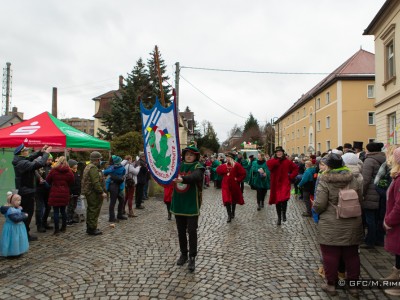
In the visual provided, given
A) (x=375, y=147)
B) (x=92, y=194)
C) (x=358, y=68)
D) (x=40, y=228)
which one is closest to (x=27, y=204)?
(x=40, y=228)

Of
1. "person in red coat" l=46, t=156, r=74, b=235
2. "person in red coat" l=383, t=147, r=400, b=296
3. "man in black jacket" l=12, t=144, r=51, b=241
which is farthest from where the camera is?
"person in red coat" l=46, t=156, r=74, b=235

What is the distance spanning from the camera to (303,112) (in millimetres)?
49406

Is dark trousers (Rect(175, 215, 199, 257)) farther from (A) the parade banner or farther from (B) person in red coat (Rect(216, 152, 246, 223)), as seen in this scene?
(B) person in red coat (Rect(216, 152, 246, 223))

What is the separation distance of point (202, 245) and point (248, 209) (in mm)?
4765

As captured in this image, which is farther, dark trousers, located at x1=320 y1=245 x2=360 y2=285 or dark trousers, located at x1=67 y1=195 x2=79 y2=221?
dark trousers, located at x1=67 y1=195 x2=79 y2=221

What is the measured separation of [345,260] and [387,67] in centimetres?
1576

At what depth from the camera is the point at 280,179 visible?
8.46 metres

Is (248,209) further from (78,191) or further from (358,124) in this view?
(358,124)

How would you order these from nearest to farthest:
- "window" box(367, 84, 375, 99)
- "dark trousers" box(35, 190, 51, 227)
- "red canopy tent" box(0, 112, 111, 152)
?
"dark trousers" box(35, 190, 51, 227) → "red canopy tent" box(0, 112, 111, 152) → "window" box(367, 84, 375, 99)

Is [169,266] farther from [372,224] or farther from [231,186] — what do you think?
[231,186]

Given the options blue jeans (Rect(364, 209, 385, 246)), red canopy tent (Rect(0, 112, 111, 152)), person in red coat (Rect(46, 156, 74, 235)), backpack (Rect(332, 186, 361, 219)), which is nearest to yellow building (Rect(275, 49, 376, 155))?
red canopy tent (Rect(0, 112, 111, 152))

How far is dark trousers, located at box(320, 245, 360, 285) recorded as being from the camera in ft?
13.4

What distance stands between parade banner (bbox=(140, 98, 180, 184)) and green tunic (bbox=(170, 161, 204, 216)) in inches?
17.6

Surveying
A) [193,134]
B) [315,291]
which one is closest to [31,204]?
[315,291]
